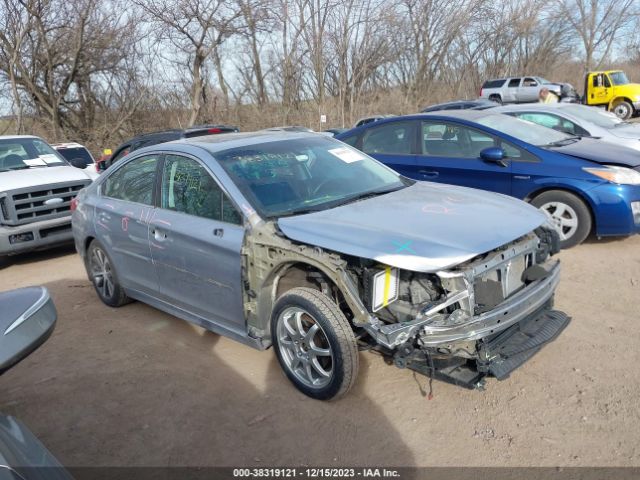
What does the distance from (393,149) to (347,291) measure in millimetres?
4269

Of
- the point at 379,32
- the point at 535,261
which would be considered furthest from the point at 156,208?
the point at 379,32

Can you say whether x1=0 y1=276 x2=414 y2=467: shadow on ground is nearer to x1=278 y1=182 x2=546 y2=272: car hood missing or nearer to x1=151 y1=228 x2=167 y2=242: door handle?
x1=151 y1=228 x2=167 y2=242: door handle

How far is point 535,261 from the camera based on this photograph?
352cm

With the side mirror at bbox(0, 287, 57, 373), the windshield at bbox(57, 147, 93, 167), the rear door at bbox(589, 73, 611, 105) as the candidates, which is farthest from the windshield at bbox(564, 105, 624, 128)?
the rear door at bbox(589, 73, 611, 105)

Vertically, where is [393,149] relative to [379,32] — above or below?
below

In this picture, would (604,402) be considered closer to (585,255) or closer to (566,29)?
(585,255)

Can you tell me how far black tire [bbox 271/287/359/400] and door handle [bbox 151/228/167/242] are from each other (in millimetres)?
1248

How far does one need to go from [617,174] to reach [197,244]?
4605mm

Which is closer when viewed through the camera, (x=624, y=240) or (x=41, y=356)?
(x=41, y=356)

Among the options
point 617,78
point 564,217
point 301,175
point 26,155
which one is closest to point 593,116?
point 564,217

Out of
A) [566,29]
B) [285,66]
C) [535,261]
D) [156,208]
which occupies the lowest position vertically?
[535,261]

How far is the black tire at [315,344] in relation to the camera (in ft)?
9.75

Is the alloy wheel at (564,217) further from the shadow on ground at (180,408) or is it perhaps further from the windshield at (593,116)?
the windshield at (593,116)

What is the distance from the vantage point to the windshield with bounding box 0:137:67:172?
7.68 meters
